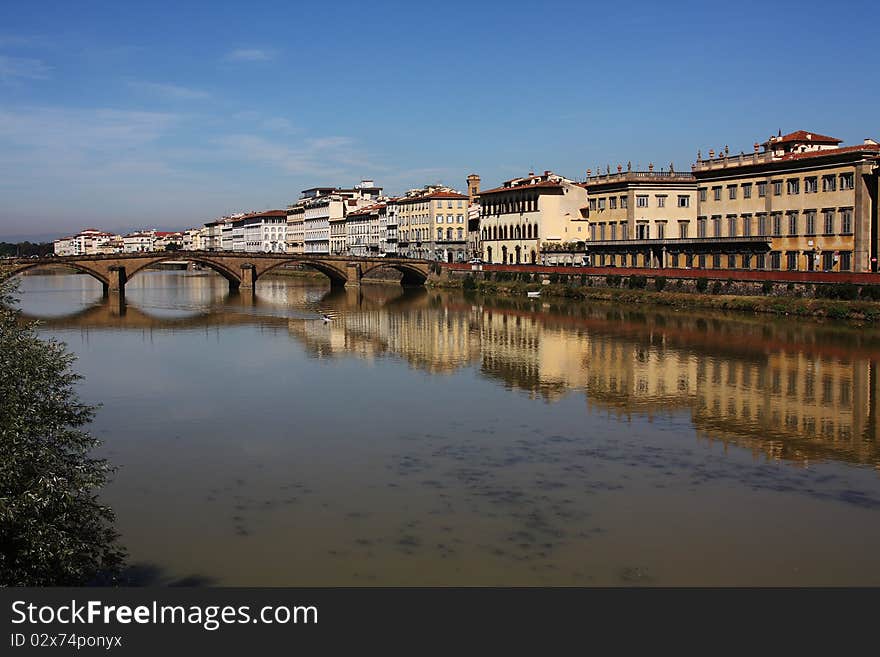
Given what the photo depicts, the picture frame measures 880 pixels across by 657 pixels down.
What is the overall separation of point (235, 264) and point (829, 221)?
51.4 meters

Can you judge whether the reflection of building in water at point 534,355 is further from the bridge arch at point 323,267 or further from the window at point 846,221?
the bridge arch at point 323,267

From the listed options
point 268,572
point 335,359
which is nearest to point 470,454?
point 268,572

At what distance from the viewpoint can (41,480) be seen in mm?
10539

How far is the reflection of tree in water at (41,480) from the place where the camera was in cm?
1020

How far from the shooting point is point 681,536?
1457 cm

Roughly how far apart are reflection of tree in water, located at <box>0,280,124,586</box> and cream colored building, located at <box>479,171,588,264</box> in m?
66.9

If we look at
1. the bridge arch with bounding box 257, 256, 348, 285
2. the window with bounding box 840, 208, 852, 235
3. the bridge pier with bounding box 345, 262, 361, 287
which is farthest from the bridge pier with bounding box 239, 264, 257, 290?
the window with bounding box 840, 208, 852, 235

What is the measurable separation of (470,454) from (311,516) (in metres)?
4.98

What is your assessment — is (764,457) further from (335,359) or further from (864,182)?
(864,182)

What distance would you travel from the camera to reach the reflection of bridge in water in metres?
22.6

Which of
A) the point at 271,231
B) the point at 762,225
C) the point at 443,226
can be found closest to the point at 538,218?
the point at 443,226

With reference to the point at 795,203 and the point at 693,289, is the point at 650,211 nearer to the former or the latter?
the point at 693,289

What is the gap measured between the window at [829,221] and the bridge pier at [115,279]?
175 feet

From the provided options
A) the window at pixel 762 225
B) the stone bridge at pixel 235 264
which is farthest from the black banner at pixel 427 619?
the stone bridge at pixel 235 264
